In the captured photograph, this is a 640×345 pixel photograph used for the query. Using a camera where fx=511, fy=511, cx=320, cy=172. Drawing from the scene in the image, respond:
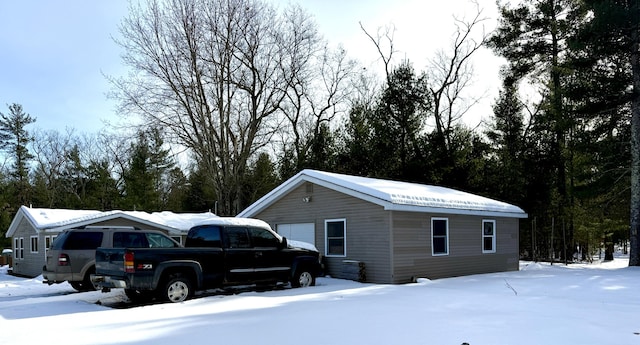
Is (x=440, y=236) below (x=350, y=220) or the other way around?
below

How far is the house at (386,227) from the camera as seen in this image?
14445 millimetres

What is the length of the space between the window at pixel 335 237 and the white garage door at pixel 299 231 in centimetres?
60

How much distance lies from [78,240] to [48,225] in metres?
7.38

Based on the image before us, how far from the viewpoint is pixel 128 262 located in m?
10.3

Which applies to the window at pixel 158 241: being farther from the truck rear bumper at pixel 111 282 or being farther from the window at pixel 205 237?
the truck rear bumper at pixel 111 282

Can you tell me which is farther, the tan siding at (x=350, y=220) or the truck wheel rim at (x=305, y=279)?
the tan siding at (x=350, y=220)

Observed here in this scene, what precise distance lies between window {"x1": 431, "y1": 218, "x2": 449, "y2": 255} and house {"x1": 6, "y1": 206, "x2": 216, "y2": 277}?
9.35 metres

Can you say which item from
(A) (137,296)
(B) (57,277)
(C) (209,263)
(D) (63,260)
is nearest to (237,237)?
(C) (209,263)

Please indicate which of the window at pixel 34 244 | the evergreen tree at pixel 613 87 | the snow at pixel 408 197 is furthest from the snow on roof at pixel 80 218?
the evergreen tree at pixel 613 87

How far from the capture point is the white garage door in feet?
55.0

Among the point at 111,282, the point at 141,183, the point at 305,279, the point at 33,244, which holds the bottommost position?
the point at 305,279

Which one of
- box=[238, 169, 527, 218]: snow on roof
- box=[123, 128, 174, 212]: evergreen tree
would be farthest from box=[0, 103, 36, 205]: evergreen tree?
box=[238, 169, 527, 218]: snow on roof

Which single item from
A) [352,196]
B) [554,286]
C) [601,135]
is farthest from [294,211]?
[601,135]

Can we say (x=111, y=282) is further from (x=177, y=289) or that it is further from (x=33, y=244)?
(x=33, y=244)
